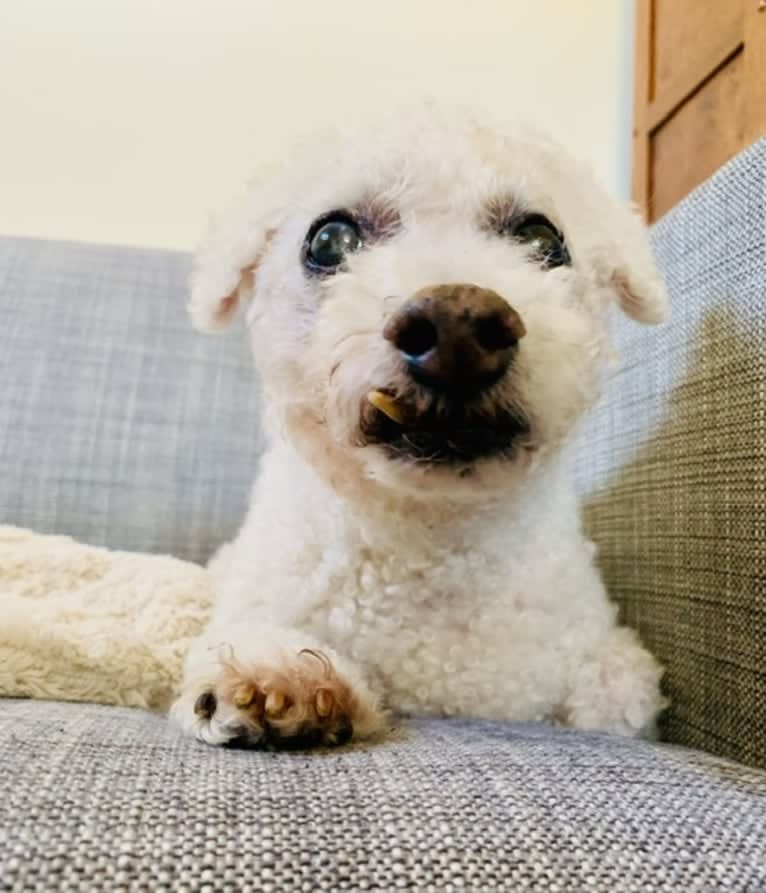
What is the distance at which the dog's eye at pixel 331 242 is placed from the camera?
90 cm

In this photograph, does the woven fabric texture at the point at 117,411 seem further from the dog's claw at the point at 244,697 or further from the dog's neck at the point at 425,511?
the dog's claw at the point at 244,697

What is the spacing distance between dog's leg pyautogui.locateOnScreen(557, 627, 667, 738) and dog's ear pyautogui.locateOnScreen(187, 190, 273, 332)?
540 millimetres

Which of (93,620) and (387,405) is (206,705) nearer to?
(387,405)

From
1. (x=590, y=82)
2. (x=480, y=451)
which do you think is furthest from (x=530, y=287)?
(x=590, y=82)

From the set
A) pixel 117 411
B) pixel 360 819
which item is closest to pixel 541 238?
pixel 360 819

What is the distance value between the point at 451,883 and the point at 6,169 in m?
1.98

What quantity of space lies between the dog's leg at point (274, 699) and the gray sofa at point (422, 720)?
0.09ft

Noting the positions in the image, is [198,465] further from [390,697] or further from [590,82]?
[590,82]

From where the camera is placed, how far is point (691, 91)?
194 cm

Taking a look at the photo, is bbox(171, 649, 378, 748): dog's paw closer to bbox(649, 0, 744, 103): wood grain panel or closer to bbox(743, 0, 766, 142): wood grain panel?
bbox(743, 0, 766, 142): wood grain panel

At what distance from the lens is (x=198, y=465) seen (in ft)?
5.10

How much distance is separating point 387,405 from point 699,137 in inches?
59.5

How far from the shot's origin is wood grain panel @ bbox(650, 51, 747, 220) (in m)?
1.79

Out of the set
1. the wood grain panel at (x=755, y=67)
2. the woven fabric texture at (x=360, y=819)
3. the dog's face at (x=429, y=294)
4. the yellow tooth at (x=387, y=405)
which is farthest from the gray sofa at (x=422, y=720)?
the wood grain panel at (x=755, y=67)
